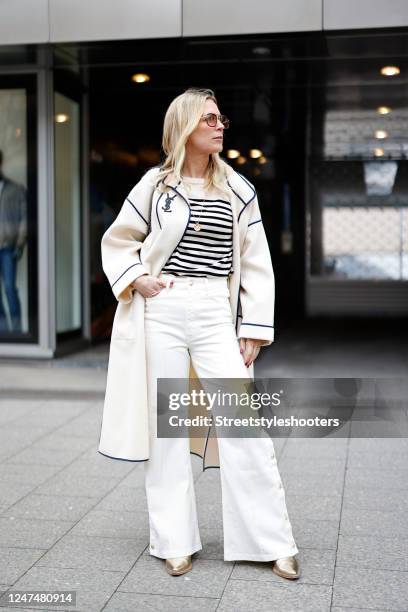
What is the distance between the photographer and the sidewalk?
3.54 meters

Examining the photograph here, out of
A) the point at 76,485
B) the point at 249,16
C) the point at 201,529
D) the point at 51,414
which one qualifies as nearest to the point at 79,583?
the point at 201,529

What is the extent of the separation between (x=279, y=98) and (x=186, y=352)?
355 inches

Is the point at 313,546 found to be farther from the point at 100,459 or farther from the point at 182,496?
the point at 100,459

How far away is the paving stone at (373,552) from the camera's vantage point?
389cm

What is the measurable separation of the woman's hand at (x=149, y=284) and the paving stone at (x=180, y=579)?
1242mm

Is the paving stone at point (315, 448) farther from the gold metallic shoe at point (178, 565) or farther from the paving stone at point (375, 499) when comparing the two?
the gold metallic shoe at point (178, 565)

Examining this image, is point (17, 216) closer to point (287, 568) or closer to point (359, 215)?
point (287, 568)

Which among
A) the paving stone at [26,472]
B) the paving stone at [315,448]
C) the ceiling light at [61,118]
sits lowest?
the paving stone at [26,472]

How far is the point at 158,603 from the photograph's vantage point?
3.46m

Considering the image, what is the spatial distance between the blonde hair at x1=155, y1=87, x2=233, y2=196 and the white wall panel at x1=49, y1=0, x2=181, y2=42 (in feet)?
15.6

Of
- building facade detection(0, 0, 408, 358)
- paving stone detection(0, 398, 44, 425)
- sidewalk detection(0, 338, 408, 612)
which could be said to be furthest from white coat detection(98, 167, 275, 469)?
building facade detection(0, 0, 408, 358)

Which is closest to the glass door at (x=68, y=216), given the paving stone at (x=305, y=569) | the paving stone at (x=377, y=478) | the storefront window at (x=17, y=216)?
the storefront window at (x=17, y=216)

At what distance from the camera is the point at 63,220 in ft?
34.6

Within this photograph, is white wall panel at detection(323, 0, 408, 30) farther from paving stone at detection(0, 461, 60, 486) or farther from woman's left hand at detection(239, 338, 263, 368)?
woman's left hand at detection(239, 338, 263, 368)
